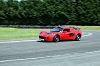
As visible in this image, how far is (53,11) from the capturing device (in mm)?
66125

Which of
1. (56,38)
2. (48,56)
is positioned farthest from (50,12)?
(48,56)

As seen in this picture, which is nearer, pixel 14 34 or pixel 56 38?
pixel 56 38

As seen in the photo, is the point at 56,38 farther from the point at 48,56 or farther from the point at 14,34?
the point at 14,34

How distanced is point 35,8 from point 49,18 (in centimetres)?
499

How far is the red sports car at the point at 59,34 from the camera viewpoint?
21.4 metres

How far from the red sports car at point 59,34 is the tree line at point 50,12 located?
39328 millimetres

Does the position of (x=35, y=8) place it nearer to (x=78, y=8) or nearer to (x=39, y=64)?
(x=78, y=8)

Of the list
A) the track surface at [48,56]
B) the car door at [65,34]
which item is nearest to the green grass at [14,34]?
the car door at [65,34]

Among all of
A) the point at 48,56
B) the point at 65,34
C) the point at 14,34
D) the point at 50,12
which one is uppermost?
the point at 50,12

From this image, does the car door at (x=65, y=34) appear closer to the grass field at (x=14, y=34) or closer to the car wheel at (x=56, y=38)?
the car wheel at (x=56, y=38)

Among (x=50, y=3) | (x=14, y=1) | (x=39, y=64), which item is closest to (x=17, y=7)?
(x=14, y=1)

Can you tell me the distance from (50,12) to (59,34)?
44850mm

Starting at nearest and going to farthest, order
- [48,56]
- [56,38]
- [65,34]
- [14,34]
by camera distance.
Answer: [48,56] → [56,38] → [65,34] → [14,34]

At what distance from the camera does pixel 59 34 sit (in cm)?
2197
